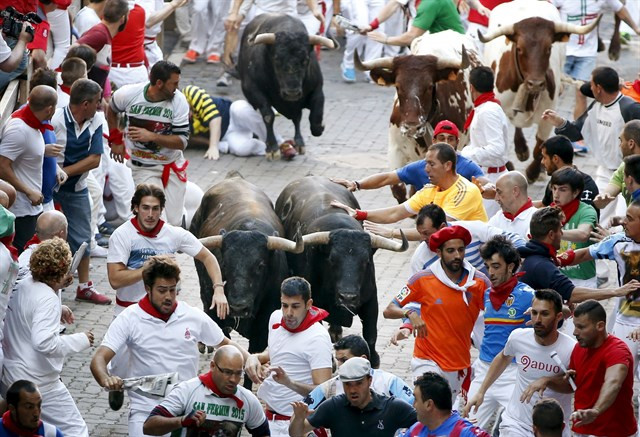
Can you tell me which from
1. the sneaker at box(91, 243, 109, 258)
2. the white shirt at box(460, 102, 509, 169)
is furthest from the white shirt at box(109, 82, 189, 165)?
the white shirt at box(460, 102, 509, 169)

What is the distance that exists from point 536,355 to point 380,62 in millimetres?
6122

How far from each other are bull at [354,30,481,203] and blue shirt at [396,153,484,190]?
208cm

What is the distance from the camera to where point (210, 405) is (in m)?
8.93

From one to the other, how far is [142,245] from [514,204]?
2891 mm

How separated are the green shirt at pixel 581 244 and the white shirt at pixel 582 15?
7.70m

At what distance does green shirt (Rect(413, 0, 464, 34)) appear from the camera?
17672 millimetres

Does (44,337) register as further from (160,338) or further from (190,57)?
(190,57)

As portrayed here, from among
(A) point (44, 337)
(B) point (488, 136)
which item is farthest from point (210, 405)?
(B) point (488, 136)

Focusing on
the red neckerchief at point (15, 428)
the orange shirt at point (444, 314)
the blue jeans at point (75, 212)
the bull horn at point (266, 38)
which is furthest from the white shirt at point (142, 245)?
the bull horn at point (266, 38)

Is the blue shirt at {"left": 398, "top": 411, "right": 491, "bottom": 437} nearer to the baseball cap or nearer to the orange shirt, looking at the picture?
the baseball cap

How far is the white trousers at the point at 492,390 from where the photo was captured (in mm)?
10477

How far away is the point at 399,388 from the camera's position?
9.12m

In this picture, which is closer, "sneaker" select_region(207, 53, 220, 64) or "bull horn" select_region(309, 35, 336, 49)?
"bull horn" select_region(309, 35, 336, 49)

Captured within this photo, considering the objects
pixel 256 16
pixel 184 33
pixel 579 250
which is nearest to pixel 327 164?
pixel 256 16
